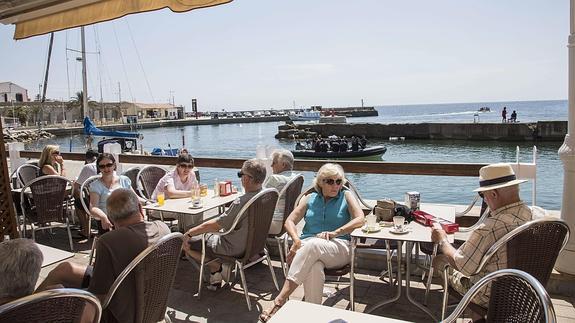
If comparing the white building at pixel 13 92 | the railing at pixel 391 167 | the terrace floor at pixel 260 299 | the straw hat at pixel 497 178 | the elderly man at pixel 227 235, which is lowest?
the terrace floor at pixel 260 299

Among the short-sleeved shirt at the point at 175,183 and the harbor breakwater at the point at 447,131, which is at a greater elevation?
the short-sleeved shirt at the point at 175,183

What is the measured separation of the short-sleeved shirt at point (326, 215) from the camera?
10.5ft

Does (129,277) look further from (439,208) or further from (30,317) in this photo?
(439,208)

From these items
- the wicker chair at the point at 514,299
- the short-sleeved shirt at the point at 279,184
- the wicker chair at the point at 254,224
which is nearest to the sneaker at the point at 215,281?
the wicker chair at the point at 254,224

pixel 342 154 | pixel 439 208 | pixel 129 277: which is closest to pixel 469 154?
pixel 342 154

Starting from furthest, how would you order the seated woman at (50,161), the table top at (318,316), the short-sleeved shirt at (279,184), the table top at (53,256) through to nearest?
the seated woman at (50,161)
the short-sleeved shirt at (279,184)
the table top at (53,256)
the table top at (318,316)

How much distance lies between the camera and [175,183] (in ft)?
14.4

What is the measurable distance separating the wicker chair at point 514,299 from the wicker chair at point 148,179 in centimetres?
397

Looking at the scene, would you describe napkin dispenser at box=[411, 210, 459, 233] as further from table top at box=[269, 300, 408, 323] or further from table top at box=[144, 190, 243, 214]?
table top at box=[144, 190, 243, 214]

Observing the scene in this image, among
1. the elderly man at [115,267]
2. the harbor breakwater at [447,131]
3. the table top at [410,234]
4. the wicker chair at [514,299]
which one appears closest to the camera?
the wicker chair at [514,299]

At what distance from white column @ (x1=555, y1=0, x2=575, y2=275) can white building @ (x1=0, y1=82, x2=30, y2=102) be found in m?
83.1

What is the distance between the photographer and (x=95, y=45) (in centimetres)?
3034

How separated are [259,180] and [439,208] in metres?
1.57

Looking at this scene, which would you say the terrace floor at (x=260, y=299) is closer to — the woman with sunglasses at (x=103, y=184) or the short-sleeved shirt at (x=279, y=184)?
the short-sleeved shirt at (x=279, y=184)
